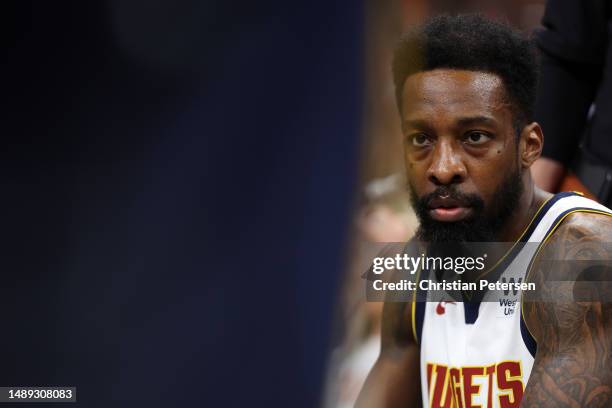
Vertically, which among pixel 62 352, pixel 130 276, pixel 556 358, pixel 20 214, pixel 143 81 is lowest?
pixel 556 358

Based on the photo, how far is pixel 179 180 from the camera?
2.59 m

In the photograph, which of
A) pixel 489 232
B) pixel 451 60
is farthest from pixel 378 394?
pixel 451 60

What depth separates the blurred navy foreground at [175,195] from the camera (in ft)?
8.27

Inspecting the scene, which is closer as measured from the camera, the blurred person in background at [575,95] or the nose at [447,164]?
the nose at [447,164]

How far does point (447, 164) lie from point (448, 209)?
14 cm

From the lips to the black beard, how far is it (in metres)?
0.01

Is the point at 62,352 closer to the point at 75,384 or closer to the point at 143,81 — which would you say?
the point at 75,384

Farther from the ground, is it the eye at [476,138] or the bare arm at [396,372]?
the eye at [476,138]

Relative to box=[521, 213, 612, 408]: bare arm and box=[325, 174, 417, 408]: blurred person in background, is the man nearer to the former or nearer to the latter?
box=[521, 213, 612, 408]: bare arm

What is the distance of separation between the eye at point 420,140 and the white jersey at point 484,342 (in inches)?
16.2

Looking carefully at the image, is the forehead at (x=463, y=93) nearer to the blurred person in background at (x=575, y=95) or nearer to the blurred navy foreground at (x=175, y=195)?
the blurred navy foreground at (x=175, y=195)

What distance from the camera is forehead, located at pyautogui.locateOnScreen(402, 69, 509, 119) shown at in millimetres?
2717

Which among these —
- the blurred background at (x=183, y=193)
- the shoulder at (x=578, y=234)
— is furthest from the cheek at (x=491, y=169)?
the blurred background at (x=183, y=193)

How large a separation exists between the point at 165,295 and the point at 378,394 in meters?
0.96
